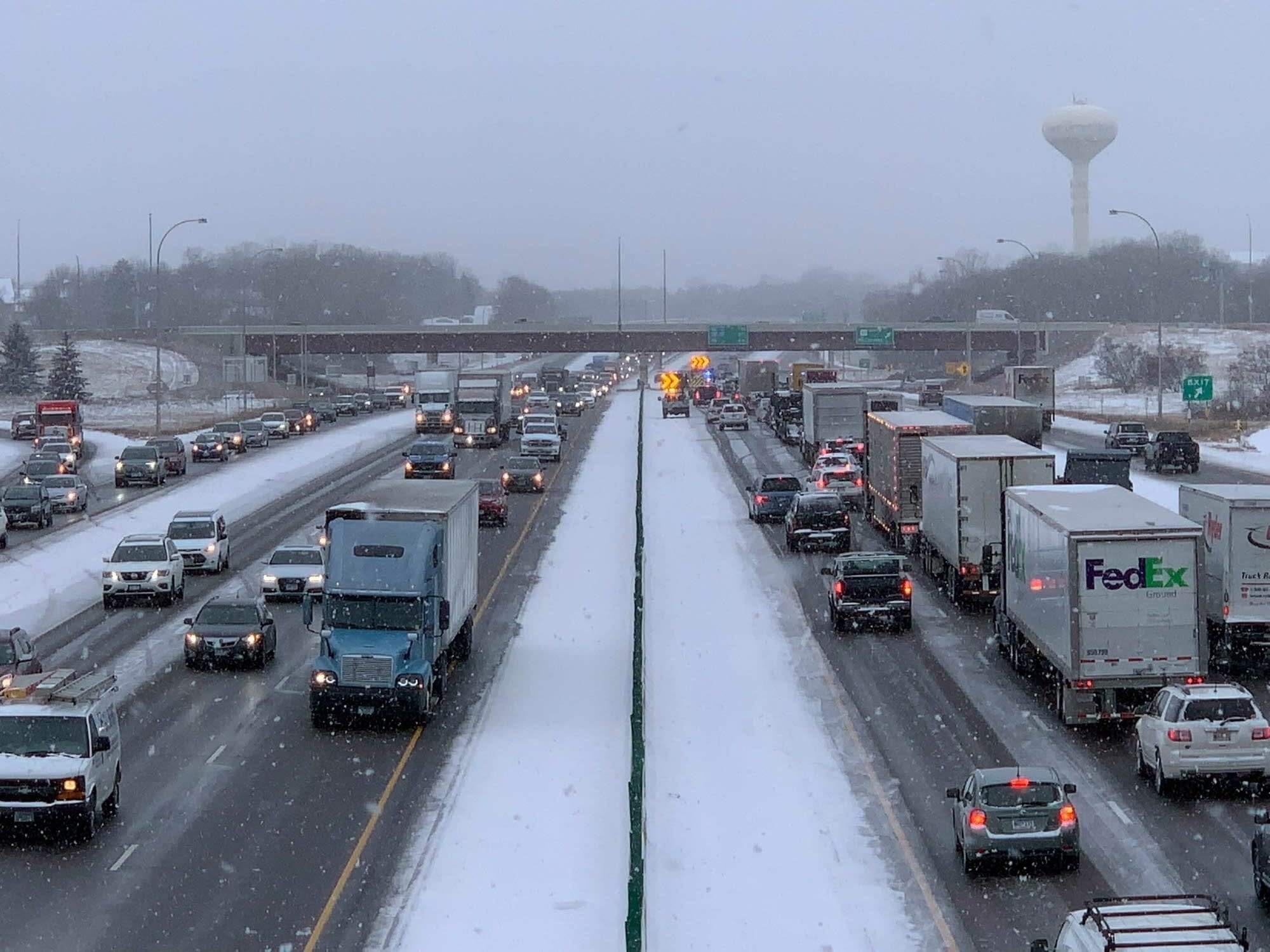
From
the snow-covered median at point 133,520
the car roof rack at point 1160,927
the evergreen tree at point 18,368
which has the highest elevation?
the evergreen tree at point 18,368

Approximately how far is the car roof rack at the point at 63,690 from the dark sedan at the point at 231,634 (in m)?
9.25

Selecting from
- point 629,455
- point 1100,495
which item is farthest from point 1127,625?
point 629,455

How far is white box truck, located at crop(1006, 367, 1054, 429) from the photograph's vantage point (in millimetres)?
82875

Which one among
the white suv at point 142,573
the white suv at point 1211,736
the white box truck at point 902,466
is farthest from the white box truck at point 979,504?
the white suv at point 142,573

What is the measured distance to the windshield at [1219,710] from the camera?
21.9 meters

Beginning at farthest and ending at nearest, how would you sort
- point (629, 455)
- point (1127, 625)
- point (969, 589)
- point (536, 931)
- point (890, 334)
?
point (890, 334) < point (629, 455) < point (969, 589) < point (1127, 625) < point (536, 931)

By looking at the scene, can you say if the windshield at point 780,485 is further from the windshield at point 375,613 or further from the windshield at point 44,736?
the windshield at point 44,736

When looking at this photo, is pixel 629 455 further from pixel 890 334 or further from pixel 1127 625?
pixel 890 334

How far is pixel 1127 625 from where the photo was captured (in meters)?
25.6

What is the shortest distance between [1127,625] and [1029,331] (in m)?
129

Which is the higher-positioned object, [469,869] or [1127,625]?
[1127,625]

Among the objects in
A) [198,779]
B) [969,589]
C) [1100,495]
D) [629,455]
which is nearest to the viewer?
[198,779]

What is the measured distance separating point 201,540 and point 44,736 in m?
25.3

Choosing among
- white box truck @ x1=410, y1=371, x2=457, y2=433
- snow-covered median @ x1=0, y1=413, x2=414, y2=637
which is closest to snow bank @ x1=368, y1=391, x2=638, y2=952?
snow-covered median @ x1=0, y1=413, x2=414, y2=637
